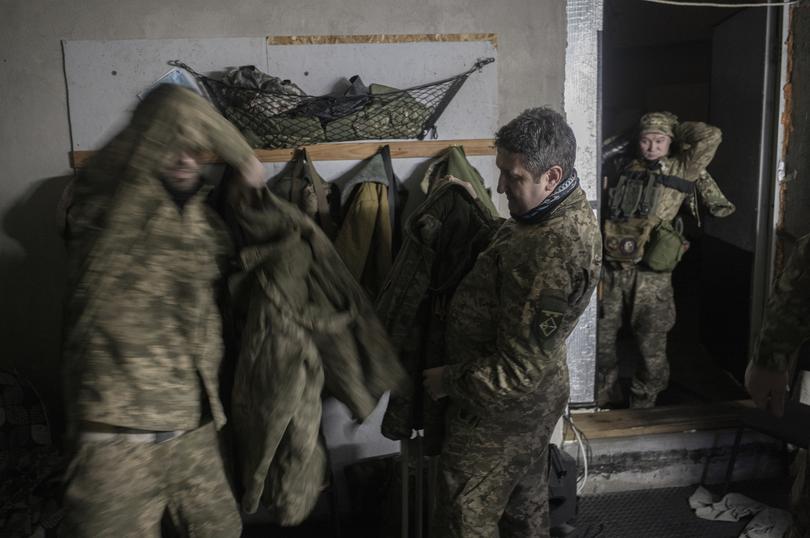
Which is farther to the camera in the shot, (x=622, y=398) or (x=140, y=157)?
(x=622, y=398)

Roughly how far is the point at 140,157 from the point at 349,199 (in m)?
1.32

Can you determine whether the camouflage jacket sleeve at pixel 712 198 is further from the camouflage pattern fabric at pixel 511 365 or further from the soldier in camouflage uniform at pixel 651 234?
the camouflage pattern fabric at pixel 511 365

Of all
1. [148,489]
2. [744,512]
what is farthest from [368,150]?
[744,512]

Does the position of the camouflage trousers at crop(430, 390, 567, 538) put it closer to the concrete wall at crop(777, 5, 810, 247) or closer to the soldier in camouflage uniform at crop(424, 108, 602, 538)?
the soldier in camouflage uniform at crop(424, 108, 602, 538)

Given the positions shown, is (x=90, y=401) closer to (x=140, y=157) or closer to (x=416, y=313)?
(x=140, y=157)

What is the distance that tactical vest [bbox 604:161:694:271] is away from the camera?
11.2 ft

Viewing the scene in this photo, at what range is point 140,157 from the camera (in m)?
1.26

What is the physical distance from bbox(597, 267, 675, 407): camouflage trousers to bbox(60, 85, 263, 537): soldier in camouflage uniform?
2.54 m

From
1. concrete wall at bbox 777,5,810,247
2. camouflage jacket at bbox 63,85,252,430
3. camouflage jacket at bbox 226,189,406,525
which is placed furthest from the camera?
concrete wall at bbox 777,5,810,247

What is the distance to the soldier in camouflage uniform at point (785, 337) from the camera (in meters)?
1.53

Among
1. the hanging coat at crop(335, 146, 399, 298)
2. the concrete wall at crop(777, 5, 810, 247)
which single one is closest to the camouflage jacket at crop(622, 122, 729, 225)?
the concrete wall at crop(777, 5, 810, 247)

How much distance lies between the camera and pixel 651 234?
11.4 feet

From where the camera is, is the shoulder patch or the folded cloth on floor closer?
the shoulder patch

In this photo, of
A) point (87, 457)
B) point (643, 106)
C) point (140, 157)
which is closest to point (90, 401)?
point (87, 457)
